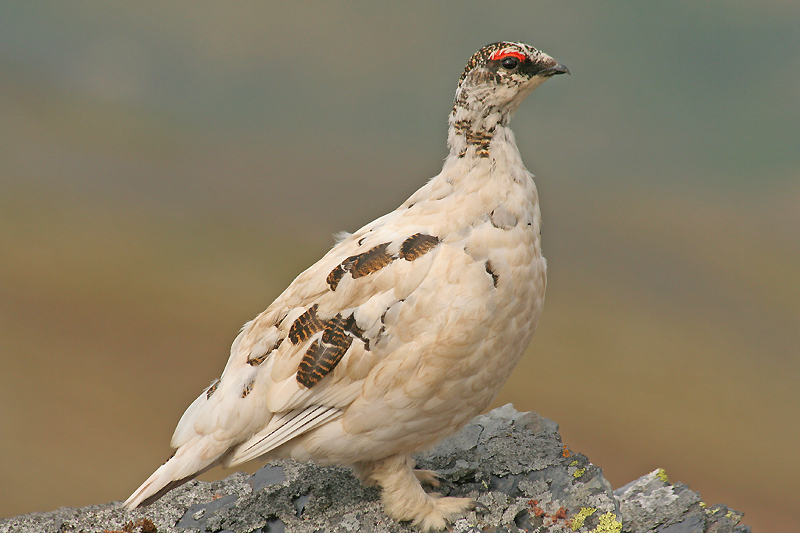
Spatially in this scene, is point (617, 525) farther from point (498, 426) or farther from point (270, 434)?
point (270, 434)

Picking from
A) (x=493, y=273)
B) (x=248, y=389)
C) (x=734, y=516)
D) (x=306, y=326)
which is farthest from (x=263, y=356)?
(x=734, y=516)

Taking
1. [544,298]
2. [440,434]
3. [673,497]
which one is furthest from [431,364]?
[673,497]

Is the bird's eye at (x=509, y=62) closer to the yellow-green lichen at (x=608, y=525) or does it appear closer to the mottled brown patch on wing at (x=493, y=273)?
the mottled brown patch on wing at (x=493, y=273)

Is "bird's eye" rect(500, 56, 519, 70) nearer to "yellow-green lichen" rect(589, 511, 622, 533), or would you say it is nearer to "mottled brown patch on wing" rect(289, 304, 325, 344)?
"mottled brown patch on wing" rect(289, 304, 325, 344)

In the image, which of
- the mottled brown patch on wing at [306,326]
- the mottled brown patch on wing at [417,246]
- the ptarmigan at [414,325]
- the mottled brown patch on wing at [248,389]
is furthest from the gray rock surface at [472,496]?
the mottled brown patch on wing at [417,246]

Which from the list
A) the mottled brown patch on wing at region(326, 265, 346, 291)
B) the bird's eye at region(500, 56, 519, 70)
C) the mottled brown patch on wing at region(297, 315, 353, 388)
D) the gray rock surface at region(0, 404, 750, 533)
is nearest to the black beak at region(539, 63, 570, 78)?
the bird's eye at region(500, 56, 519, 70)

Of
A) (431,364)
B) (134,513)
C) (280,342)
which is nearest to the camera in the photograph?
(431,364)

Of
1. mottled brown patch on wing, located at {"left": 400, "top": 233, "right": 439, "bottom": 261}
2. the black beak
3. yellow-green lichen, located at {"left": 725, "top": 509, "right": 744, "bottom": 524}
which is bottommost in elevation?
yellow-green lichen, located at {"left": 725, "top": 509, "right": 744, "bottom": 524}

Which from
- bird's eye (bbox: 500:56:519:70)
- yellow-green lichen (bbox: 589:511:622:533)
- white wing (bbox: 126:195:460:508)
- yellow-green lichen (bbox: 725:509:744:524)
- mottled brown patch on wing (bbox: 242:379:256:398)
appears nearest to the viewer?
bird's eye (bbox: 500:56:519:70)
